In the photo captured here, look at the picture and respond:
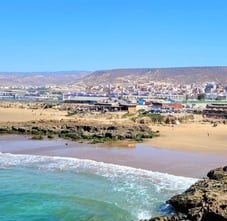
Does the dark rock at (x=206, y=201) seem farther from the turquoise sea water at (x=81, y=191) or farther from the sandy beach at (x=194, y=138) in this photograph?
the sandy beach at (x=194, y=138)

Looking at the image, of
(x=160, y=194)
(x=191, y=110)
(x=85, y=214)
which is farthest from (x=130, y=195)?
→ (x=191, y=110)

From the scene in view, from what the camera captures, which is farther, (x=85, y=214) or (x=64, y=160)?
(x=64, y=160)

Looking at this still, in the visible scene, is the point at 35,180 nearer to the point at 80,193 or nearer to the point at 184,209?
the point at 80,193

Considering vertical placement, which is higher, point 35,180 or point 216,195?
point 216,195

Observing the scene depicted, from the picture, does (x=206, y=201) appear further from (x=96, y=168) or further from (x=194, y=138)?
(x=194, y=138)

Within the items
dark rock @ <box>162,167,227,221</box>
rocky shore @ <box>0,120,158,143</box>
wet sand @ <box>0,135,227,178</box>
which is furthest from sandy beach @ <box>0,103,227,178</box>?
dark rock @ <box>162,167,227,221</box>

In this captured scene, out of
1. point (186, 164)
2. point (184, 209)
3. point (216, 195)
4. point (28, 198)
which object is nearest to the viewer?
point (216, 195)

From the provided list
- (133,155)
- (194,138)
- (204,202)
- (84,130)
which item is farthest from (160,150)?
(204,202)

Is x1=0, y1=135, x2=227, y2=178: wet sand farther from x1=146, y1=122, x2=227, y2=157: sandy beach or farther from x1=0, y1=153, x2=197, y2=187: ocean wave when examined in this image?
x1=146, y1=122, x2=227, y2=157: sandy beach
